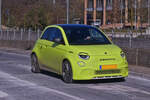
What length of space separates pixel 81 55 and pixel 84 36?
3.87ft

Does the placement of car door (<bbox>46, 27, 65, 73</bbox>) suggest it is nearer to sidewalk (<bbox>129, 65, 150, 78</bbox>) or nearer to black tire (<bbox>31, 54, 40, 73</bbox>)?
black tire (<bbox>31, 54, 40, 73</bbox>)

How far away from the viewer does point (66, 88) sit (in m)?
10.1

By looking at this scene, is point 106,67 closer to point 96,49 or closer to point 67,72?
point 96,49

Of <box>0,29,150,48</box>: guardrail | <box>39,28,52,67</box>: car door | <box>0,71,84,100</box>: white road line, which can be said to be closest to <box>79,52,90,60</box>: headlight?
<box>0,71,84,100</box>: white road line

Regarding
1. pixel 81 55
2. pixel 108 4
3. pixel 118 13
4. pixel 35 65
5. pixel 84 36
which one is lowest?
pixel 35 65

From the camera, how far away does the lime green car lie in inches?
418

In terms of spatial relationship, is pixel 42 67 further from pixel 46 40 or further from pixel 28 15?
pixel 28 15

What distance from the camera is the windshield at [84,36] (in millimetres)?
11438

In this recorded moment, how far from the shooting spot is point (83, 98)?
8.61m

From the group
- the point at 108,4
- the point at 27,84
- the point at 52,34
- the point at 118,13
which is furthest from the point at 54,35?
the point at 108,4

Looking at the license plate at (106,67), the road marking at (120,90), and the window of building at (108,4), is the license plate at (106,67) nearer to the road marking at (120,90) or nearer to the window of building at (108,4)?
the road marking at (120,90)

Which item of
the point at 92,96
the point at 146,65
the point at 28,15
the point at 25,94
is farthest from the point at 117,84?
the point at 28,15

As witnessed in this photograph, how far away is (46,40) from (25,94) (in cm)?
371

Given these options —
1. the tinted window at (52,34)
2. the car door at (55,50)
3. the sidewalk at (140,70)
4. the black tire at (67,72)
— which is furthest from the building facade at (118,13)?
the black tire at (67,72)
